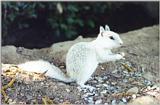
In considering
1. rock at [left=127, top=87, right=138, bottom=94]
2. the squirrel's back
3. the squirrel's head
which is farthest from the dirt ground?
the squirrel's head

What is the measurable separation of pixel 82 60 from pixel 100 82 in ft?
1.06

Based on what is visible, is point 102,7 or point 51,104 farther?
point 102,7

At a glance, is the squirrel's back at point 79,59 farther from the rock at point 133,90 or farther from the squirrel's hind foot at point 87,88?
the rock at point 133,90

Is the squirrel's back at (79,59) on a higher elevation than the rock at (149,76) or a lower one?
higher

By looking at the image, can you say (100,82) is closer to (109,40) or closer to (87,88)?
(87,88)

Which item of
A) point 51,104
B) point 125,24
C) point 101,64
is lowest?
point 51,104

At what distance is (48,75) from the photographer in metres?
4.68

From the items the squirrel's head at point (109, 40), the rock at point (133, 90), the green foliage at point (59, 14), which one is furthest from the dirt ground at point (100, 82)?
the green foliage at point (59, 14)

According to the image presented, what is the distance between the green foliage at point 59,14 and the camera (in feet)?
24.3

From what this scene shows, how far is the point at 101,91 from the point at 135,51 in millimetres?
1250

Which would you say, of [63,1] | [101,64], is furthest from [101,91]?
[63,1]

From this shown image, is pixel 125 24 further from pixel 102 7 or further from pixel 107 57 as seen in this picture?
pixel 107 57

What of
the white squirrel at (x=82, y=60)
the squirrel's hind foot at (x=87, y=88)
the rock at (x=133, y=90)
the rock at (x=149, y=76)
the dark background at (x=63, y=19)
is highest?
the dark background at (x=63, y=19)

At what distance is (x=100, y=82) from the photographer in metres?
4.71
